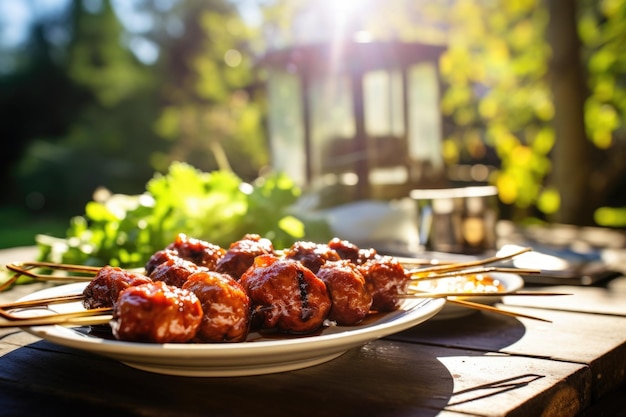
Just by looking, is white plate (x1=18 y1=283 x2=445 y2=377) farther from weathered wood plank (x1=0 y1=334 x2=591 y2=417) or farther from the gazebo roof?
the gazebo roof

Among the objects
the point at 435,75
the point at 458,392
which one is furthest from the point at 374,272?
the point at 435,75

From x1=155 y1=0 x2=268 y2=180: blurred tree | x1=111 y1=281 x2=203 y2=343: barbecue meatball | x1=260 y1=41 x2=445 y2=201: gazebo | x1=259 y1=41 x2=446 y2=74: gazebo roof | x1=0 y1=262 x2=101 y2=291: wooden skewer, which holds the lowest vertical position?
x1=111 y1=281 x2=203 y2=343: barbecue meatball

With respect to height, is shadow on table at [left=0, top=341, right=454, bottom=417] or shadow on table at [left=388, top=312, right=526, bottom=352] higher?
shadow on table at [left=0, top=341, right=454, bottom=417]

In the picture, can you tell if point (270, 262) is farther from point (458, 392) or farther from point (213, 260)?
point (458, 392)

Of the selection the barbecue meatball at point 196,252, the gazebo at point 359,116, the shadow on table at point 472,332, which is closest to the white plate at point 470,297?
the shadow on table at point 472,332

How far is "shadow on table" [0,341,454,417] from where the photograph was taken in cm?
100

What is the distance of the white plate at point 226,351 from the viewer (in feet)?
3.17

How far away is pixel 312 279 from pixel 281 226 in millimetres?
1063

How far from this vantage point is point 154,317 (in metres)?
1.04

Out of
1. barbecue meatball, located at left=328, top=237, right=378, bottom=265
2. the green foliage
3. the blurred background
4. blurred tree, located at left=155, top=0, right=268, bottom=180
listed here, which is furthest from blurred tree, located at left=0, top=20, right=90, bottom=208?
barbecue meatball, located at left=328, top=237, right=378, bottom=265

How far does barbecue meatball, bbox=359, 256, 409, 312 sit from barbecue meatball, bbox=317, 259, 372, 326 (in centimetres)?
4

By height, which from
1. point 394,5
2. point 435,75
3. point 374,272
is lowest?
point 374,272

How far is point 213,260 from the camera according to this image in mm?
1591

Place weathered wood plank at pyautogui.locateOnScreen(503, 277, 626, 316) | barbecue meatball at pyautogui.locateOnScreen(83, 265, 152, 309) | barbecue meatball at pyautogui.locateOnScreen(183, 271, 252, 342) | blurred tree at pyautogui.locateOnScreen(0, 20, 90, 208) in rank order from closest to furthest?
barbecue meatball at pyautogui.locateOnScreen(183, 271, 252, 342)
barbecue meatball at pyautogui.locateOnScreen(83, 265, 152, 309)
weathered wood plank at pyautogui.locateOnScreen(503, 277, 626, 316)
blurred tree at pyautogui.locateOnScreen(0, 20, 90, 208)
